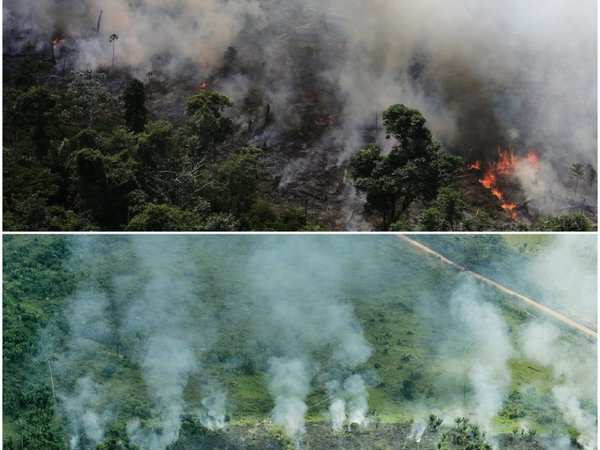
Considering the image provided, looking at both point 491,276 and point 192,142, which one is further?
point 192,142

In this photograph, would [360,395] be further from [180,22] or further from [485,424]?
[180,22]

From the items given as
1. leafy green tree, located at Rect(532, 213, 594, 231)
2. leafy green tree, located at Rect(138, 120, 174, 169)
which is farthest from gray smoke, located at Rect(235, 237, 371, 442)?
leafy green tree, located at Rect(532, 213, 594, 231)

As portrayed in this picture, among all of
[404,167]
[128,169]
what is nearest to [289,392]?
[404,167]

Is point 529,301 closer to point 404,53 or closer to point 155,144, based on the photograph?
point 155,144

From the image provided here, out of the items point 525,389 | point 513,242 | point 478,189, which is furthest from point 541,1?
point 525,389

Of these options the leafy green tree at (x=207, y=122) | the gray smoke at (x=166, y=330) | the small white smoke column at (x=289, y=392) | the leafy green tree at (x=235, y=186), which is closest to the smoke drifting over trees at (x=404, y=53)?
the leafy green tree at (x=207, y=122)

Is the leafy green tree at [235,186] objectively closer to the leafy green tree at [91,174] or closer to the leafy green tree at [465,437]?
the leafy green tree at [91,174]

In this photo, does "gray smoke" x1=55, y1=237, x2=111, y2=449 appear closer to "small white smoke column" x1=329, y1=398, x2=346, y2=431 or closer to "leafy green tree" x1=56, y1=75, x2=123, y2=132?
"small white smoke column" x1=329, y1=398, x2=346, y2=431
